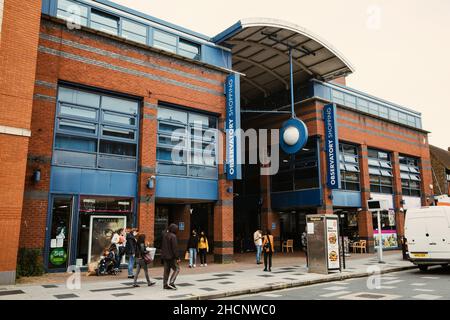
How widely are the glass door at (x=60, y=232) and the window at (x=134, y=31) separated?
7650mm

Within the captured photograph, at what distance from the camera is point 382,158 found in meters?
28.8

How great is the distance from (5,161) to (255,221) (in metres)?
19.6

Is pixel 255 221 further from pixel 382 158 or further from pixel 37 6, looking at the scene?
pixel 37 6

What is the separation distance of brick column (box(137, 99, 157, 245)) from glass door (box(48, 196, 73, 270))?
275 centimetres

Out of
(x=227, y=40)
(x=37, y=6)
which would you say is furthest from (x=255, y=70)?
(x=37, y=6)

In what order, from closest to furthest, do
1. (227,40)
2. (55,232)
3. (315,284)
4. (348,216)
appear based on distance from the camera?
(315,284) → (55,232) → (227,40) → (348,216)

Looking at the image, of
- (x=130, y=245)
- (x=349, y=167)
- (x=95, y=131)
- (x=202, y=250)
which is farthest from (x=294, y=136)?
(x=130, y=245)

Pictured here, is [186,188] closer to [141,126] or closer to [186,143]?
[186,143]

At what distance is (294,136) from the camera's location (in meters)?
21.5

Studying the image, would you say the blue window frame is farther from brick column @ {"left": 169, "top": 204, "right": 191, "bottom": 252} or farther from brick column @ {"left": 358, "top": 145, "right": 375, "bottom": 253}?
brick column @ {"left": 358, "top": 145, "right": 375, "bottom": 253}

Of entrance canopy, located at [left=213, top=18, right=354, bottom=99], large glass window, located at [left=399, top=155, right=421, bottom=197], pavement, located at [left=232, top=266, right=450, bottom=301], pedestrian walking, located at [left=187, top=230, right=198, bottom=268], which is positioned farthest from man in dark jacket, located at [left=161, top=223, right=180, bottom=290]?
large glass window, located at [left=399, top=155, right=421, bottom=197]

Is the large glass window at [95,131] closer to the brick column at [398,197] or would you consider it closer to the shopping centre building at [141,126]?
the shopping centre building at [141,126]

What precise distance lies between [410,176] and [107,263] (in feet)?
86.1

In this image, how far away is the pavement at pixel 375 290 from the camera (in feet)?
30.7
